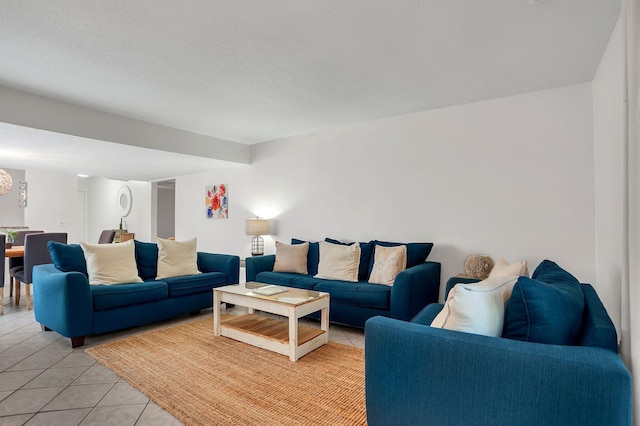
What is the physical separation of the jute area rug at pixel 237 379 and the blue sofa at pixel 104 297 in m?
0.24

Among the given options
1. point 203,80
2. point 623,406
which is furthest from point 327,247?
point 623,406

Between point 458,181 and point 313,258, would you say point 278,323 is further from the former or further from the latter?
point 458,181

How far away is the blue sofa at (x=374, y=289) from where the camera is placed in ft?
10.1

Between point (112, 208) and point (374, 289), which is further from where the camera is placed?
point (112, 208)

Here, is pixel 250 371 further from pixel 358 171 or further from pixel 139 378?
pixel 358 171

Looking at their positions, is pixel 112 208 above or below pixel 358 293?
above

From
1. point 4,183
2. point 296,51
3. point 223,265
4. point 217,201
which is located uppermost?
point 296,51

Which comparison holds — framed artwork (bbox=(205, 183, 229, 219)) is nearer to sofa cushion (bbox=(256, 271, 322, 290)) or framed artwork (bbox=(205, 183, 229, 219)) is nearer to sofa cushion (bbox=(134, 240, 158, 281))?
sofa cushion (bbox=(134, 240, 158, 281))

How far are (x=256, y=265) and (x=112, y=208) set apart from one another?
6530mm

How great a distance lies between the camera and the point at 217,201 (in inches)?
244

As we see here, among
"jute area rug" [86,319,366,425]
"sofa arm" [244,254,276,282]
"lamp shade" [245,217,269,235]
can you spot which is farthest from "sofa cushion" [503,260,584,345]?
"lamp shade" [245,217,269,235]

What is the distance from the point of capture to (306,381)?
2.29m

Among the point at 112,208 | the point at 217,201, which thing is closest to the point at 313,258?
the point at 217,201

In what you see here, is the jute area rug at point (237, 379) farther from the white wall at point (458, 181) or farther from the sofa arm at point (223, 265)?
the white wall at point (458, 181)
